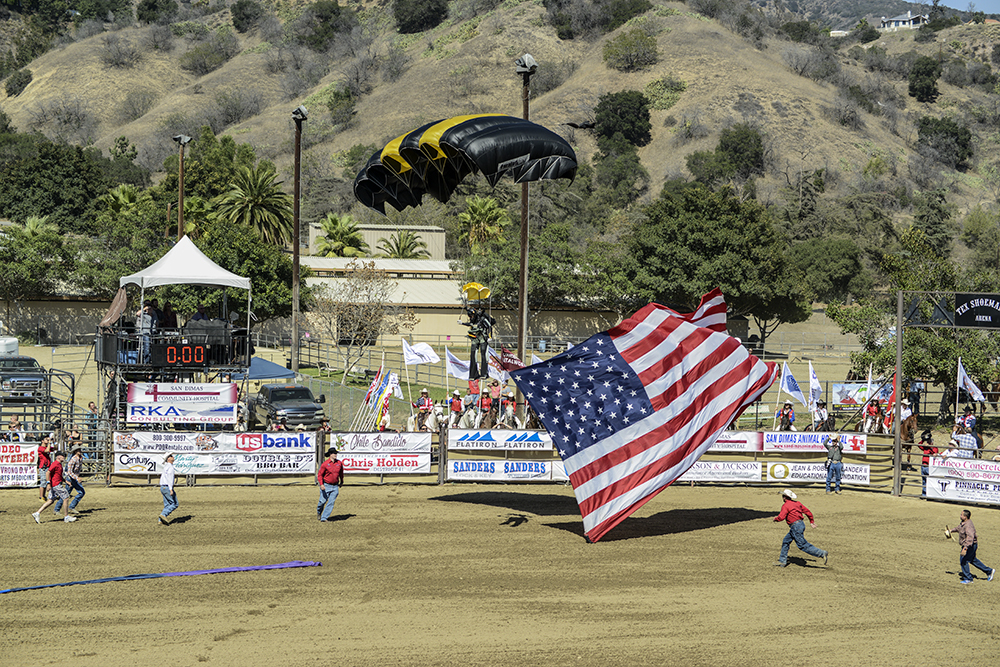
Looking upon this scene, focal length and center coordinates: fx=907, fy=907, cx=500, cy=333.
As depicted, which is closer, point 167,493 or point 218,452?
point 167,493

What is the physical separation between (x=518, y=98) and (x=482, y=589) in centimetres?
14962

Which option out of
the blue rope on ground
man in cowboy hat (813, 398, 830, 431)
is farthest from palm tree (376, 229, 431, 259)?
the blue rope on ground

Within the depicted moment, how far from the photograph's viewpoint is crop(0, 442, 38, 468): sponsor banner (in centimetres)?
2361

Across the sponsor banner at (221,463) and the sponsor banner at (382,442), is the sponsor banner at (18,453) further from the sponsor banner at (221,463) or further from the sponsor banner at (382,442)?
the sponsor banner at (382,442)

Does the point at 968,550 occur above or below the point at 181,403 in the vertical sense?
below

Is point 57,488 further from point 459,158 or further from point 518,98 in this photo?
point 518,98

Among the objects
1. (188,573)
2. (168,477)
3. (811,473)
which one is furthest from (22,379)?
(811,473)

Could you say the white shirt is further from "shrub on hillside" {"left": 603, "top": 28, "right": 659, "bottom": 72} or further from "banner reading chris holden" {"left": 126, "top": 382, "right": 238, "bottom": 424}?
"shrub on hillside" {"left": 603, "top": 28, "right": 659, "bottom": 72}

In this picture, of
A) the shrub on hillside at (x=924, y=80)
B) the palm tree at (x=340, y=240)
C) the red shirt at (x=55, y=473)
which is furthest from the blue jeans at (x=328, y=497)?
the shrub on hillside at (x=924, y=80)

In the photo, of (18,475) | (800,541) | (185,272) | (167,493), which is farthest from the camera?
(185,272)

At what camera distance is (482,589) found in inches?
614

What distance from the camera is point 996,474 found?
24391mm

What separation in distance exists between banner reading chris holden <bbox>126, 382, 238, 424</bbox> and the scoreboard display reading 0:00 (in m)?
0.65

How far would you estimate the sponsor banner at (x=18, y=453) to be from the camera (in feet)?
77.5
